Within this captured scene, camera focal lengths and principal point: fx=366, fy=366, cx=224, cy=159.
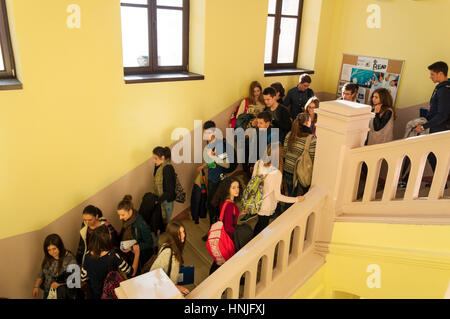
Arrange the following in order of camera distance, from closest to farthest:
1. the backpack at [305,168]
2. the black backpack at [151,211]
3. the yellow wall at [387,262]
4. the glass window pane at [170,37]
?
the yellow wall at [387,262] < the backpack at [305,168] < the black backpack at [151,211] < the glass window pane at [170,37]

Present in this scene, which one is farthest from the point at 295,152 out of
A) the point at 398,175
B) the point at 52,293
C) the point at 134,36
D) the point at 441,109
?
the point at 52,293

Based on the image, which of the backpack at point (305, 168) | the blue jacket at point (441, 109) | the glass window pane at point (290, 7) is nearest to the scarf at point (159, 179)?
the backpack at point (305, 168)

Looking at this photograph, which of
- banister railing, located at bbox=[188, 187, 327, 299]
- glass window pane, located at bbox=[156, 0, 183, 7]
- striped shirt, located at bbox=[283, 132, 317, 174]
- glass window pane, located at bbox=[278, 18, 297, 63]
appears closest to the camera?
banister railing, located at bbox=[188, 187, 327, 299]

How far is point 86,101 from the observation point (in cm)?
449

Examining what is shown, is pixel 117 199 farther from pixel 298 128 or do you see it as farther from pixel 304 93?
pixel 304 93

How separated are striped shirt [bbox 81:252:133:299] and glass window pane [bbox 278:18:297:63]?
4.56 metres

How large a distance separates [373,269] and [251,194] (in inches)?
53.8

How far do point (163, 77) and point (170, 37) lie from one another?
66cm

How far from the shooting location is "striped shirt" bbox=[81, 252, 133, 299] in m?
3.61

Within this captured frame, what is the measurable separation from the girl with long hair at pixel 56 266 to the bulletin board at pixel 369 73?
5.19 metres

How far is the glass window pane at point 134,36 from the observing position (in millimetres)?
4770

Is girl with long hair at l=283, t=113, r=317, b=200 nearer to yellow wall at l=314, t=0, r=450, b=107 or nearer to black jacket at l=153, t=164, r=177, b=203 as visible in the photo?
black jacket at l=153, t=164, r=177, b=203

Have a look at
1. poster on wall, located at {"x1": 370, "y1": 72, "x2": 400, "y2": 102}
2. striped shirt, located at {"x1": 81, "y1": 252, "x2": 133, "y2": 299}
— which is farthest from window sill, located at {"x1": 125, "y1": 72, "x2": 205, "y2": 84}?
poster on wall, located at {"x1": 370, "y1": 72, "x2": 400, "y2": 102}

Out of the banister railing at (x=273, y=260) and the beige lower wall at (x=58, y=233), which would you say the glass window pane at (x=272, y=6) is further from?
the banister railing at (x=273, y=260)
